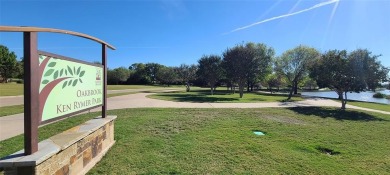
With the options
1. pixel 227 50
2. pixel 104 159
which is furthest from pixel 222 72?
pixel 104 159

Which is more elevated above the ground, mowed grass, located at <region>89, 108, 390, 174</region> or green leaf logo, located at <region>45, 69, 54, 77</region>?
green leaf logo, located at <region>45, 69, 54, 77</region>

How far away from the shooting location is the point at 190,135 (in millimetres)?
6645

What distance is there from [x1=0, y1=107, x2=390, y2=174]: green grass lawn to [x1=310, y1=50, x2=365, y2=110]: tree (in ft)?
22.2

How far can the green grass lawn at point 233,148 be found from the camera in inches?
177

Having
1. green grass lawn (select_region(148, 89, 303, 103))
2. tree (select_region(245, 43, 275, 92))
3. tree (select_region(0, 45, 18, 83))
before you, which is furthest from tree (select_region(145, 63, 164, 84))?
tree (select_region(245, 43, 275, 92))

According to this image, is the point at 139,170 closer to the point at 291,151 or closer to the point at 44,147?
the point at 44,147

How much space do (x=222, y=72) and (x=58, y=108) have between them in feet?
87.6

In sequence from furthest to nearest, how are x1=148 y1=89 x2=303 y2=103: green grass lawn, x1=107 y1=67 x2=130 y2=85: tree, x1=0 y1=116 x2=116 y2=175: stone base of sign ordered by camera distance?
x1=107 y1=67 x2=130 y2=85: tree → x1=148 y1=89 x2=303 y2=103: green grass lawn → x1=0 y1=116 x2=116 y2=175: stone base of sign

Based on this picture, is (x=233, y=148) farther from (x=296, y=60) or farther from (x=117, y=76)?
(x=117, y=76)

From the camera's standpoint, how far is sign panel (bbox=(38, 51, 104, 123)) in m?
3.38

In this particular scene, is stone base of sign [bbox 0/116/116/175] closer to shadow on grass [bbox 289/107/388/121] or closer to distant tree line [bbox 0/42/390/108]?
shadow on grass [bbox 289/107/388/121]

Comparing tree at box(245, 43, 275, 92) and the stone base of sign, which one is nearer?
the stone base of sign

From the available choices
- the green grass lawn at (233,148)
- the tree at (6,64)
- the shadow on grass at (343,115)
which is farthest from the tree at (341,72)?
the tree at (6,64)

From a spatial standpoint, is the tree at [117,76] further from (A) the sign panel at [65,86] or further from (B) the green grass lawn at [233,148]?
(A) the sign panel at [65,86]
